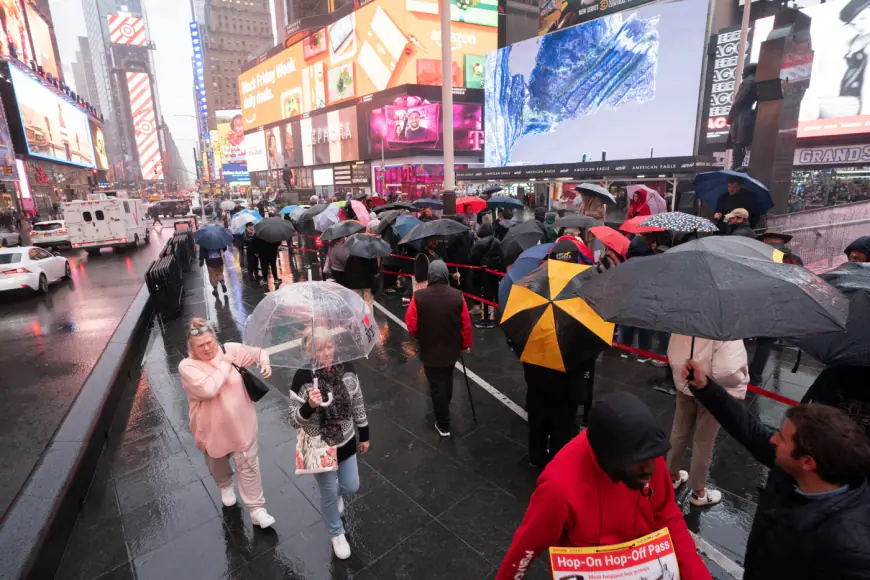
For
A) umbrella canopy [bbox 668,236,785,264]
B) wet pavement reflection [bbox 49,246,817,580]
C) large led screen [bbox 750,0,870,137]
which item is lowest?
wet pavement reflection [bbox 49,246,817,580]

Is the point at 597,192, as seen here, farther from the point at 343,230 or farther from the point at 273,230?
the point at 273,230

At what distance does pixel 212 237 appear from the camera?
11.0m

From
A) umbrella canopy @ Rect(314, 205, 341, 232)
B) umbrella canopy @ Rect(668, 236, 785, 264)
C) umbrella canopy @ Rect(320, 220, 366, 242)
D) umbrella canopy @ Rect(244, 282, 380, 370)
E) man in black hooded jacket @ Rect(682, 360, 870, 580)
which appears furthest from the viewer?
umbrella canopy @ Rect(314, 205, 341, 232)

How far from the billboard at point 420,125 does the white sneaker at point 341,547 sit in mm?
47783

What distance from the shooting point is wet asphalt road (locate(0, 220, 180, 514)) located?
582 cm

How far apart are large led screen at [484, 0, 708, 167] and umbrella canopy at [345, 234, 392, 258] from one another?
24.0 m

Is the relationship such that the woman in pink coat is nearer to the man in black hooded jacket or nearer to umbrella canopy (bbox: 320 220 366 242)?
the man in black hooded jacket

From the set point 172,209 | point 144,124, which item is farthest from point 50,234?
point 144,124

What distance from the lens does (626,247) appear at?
6508 millimetres

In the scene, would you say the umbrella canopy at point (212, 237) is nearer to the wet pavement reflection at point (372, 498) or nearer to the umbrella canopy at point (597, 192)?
the wet pavement reflection at point (372, 498)

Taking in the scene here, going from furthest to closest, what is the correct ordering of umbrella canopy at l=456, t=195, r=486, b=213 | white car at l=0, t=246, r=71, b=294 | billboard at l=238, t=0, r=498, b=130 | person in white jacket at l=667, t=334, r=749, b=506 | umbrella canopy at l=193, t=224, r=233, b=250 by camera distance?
billboard at l=238, t=0, r=498, b=130, white car at l=0, t=246, r=71, b=294, umbrella canopy at l=456, t=195, r=486, b=213, umbrella canopy at l=193, t=224, r=233, b=250, person in white jacket at l=667, t=334, r=749, b=506

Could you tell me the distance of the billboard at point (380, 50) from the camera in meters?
49.2

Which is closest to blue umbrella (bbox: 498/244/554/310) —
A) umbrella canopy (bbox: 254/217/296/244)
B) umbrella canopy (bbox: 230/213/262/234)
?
umbrella canopy (bbox: 254/217/296/244)

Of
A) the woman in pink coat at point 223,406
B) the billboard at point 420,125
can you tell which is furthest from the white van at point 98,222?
the billboard at point 420,125
